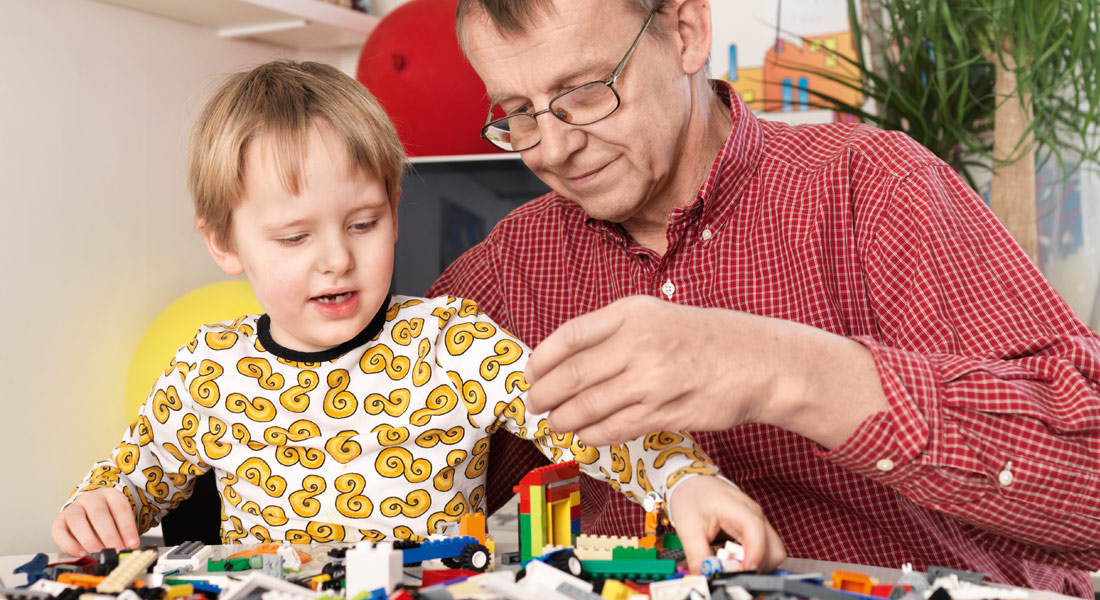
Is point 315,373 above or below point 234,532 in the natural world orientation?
above

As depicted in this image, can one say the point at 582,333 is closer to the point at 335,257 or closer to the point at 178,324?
the point at 335,257

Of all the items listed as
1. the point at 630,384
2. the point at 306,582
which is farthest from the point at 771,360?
the point at 306,582

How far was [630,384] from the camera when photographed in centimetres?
74

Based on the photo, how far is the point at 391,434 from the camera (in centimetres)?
109

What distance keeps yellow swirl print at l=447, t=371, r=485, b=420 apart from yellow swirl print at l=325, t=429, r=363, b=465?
13cm

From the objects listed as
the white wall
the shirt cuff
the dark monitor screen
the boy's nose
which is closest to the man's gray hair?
the boy's nose

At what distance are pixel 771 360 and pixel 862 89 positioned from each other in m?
1.80

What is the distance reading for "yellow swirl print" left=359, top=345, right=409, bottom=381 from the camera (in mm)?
1121

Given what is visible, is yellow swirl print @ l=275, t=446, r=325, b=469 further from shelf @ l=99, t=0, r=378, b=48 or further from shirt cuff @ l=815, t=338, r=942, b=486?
shelf @ l=99, t=0, r=378, b=48

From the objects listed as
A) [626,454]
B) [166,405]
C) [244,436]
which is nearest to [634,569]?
[626,454]

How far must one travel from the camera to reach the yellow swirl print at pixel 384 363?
1.12 meters

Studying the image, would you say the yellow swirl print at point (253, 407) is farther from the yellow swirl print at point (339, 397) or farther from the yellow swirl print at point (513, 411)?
the yellow swirl print at point (513, 411)

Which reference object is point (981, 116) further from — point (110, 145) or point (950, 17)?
point (110, 145)

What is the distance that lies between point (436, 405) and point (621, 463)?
24 centimetres
